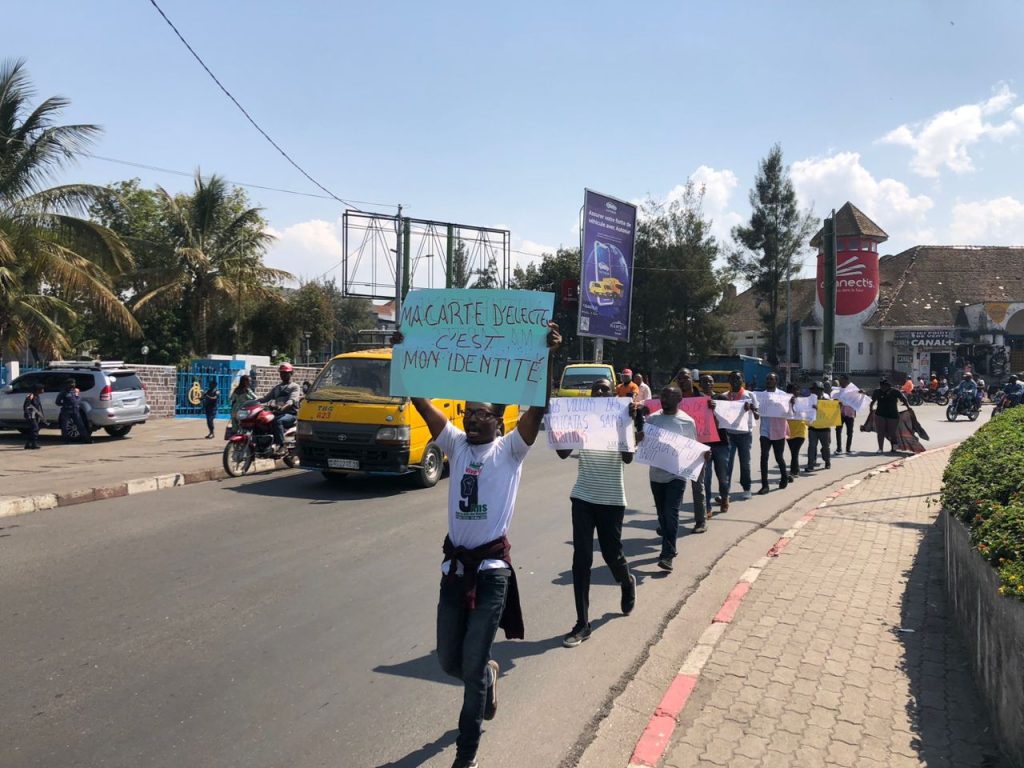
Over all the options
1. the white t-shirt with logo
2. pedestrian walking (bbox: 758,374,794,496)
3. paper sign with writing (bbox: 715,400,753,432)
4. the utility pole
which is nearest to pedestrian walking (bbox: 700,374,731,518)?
paper sign with writing (bbox: 715,400,753,432)

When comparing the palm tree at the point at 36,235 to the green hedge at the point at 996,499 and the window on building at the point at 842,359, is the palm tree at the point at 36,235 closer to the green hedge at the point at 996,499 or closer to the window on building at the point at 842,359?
the green hedge at the point at 996,499

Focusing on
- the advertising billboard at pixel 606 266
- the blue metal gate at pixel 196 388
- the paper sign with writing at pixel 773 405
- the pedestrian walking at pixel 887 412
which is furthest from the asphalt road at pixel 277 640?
the advertising billboard at pixel 606 266

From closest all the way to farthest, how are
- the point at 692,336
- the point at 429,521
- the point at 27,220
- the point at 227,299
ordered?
the point at 429,521, the point at 27,220, the point at 227,299, the point at 692,336

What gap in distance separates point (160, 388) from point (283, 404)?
40.4ft

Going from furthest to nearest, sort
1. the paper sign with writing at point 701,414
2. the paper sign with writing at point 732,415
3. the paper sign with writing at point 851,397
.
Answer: the paper sign with writing at point 851,397
the paper sign with writing at point 732,415
the paper sign with writing at point 701,414

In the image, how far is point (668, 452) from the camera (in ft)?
23.0

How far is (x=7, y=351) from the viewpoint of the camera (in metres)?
19.5

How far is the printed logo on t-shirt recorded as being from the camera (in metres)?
3.72

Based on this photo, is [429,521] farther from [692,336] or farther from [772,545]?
[692,336]

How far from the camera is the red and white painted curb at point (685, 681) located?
380cm

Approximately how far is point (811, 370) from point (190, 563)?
48.2 metres

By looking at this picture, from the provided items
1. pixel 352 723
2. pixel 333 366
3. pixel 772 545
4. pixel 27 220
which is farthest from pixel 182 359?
pixel 352 723

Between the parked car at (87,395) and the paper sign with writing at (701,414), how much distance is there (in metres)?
14.1

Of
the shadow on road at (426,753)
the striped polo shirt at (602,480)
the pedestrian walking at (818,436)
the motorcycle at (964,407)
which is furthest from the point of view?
the motorcycle at (964,407)
